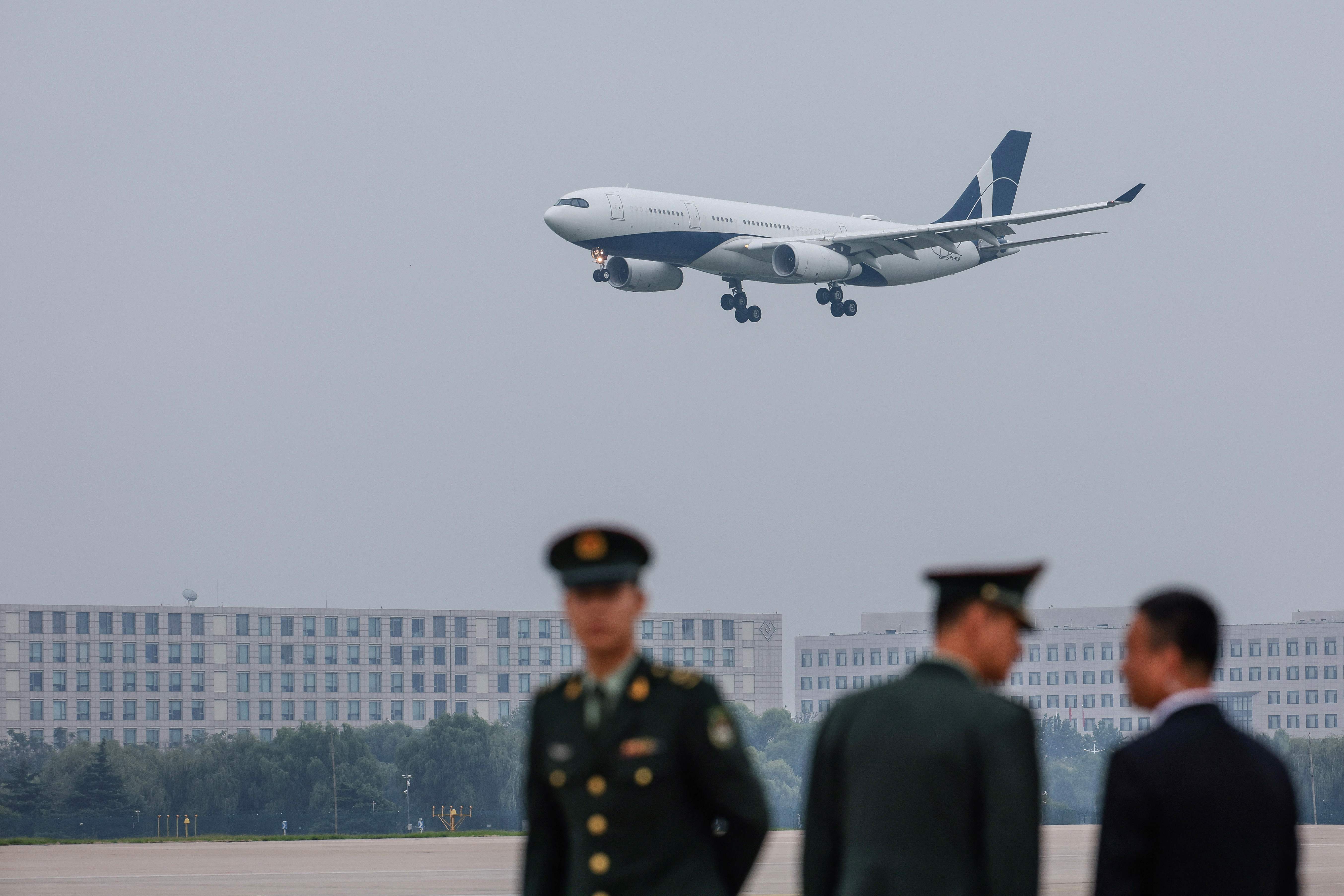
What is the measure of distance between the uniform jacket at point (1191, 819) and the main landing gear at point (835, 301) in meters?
69.6

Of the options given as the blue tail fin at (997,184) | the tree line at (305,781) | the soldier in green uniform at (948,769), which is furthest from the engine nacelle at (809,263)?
the soldier in green uniform at (948,769)

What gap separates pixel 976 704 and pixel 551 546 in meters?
1.49

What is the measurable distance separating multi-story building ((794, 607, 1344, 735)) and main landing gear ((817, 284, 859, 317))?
314 ft

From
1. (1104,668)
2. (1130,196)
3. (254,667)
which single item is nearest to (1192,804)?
(1130,196)

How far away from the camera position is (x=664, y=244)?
69375 mm

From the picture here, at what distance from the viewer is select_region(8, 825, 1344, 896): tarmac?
26.7 metres

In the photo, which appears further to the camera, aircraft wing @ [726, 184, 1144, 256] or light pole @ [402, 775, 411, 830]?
light pole @ [402, 775, 411, 830]

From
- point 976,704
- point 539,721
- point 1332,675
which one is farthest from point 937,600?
point 1332,675

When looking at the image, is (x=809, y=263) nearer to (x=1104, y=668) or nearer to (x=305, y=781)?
(x=305, y=781)

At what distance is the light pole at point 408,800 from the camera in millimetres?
118312

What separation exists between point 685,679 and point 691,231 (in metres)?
63.8

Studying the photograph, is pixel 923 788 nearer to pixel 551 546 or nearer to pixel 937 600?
pixel 937 600

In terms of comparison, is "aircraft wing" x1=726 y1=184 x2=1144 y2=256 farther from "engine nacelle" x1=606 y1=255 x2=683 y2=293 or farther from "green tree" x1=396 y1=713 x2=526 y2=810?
"green tree" x1=396 y1=713 x2=526 y2=810

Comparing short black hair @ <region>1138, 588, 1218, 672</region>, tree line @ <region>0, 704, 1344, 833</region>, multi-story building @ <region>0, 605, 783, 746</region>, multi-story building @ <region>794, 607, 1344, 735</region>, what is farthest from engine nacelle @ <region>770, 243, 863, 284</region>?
multi-story building @ <region>794, 607, 1344, 735</region>
